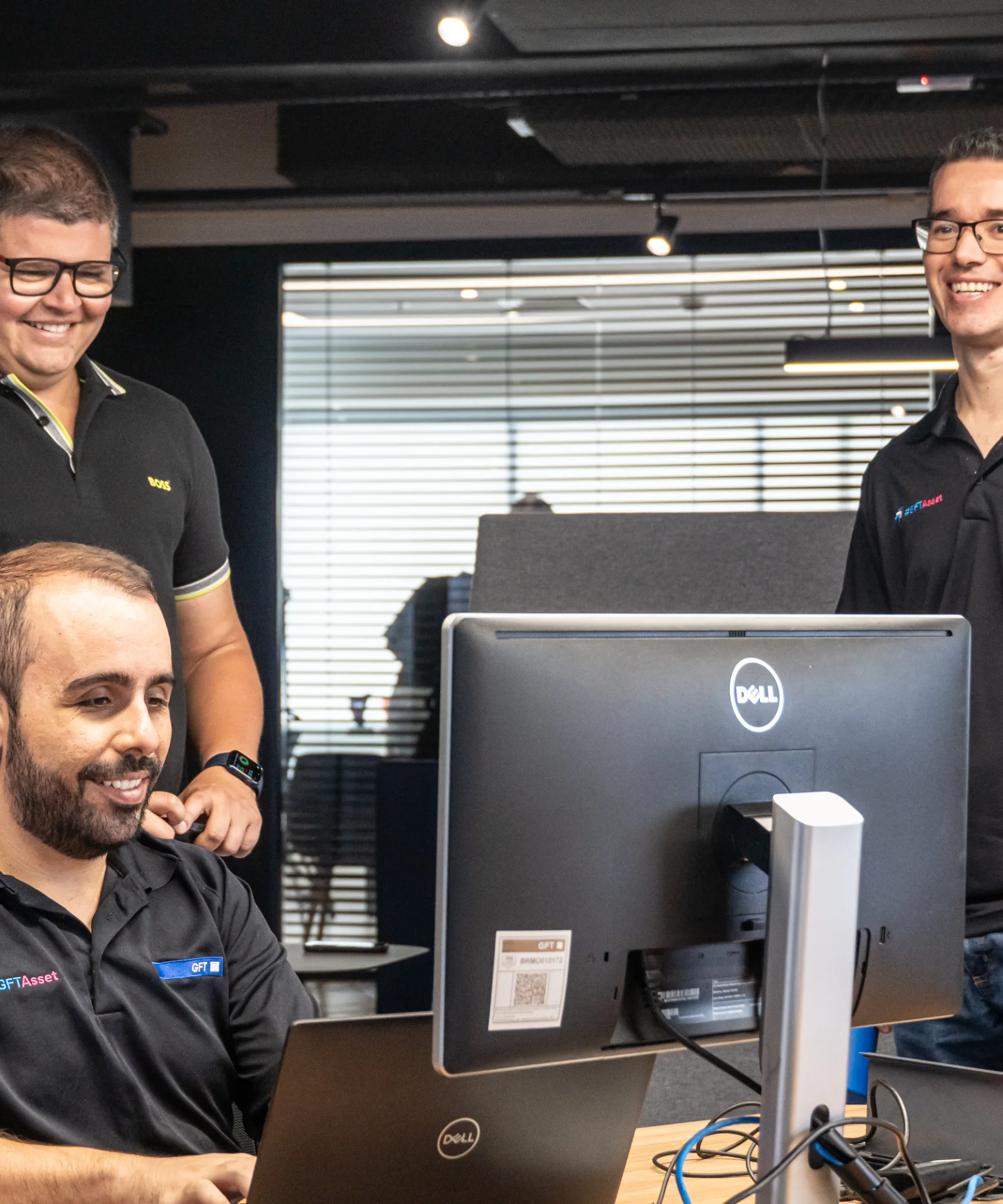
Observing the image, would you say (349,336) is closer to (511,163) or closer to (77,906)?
(511,163)

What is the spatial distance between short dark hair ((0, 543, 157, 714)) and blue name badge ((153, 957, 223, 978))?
0.31 meters

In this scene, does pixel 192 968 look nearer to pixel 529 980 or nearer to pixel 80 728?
pixel 80 728

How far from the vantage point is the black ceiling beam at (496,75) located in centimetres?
388

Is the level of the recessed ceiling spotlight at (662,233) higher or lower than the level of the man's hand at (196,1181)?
higher

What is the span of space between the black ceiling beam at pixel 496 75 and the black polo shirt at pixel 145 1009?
3.04 meters

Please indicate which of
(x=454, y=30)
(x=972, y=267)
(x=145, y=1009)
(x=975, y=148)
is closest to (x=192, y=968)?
(x=145, y=1009)

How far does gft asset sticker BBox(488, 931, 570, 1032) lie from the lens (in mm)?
929

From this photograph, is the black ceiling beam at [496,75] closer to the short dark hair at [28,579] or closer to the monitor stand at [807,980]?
the short dark hair at [28,579]

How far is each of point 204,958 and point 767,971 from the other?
0.75 metres

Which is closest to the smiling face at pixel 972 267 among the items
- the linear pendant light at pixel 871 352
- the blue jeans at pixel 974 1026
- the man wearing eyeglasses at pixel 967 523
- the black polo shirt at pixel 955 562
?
the man wearing eyeglasses at pixel 967 523

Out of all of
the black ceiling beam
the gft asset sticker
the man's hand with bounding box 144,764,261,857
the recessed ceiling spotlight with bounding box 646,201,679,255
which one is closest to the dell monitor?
the gft asset sticker

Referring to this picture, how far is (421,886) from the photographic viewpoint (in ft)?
14.1

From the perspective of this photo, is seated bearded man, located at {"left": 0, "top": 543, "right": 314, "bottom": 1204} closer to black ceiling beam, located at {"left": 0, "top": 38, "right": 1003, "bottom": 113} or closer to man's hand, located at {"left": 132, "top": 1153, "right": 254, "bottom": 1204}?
man's hand, located at {"left": 132, "top": 1153, "right": 254, "bottom": 1204}

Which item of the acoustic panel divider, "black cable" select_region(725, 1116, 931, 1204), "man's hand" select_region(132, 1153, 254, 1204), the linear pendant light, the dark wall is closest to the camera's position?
"black cable" select_region(725, 1116, 931, 1204)
